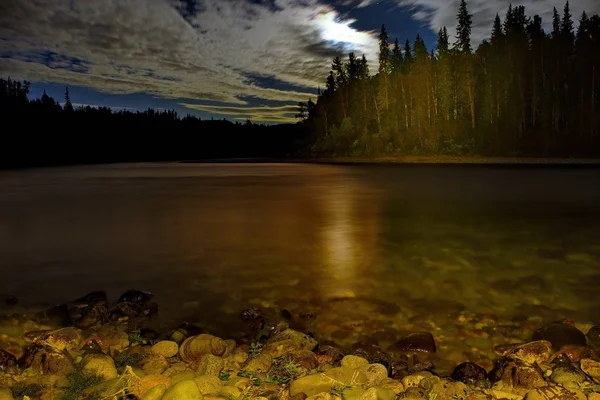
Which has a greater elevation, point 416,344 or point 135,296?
point 135,296

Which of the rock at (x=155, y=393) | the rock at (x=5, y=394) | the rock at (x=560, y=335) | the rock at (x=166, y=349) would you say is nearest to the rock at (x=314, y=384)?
the rock at (x=155, y=393)

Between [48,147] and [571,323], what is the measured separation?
187 m

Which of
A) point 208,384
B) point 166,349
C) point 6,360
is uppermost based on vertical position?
point 6,360

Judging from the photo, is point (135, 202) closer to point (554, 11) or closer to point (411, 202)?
point (411, 202)

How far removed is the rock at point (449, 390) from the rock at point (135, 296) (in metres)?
6.70

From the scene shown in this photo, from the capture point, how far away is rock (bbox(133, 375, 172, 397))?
16.6ft

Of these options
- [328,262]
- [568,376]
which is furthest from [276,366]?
[328,262]

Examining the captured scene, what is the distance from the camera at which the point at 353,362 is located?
5.79 meters

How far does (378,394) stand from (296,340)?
6.99 feet

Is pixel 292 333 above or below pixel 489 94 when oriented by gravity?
below

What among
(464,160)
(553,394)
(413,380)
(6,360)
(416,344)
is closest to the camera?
(553,394)

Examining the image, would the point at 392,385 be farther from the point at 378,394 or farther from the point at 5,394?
the point at 5,394

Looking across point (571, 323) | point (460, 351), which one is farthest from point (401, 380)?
point (571, 323)

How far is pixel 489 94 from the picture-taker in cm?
7862
